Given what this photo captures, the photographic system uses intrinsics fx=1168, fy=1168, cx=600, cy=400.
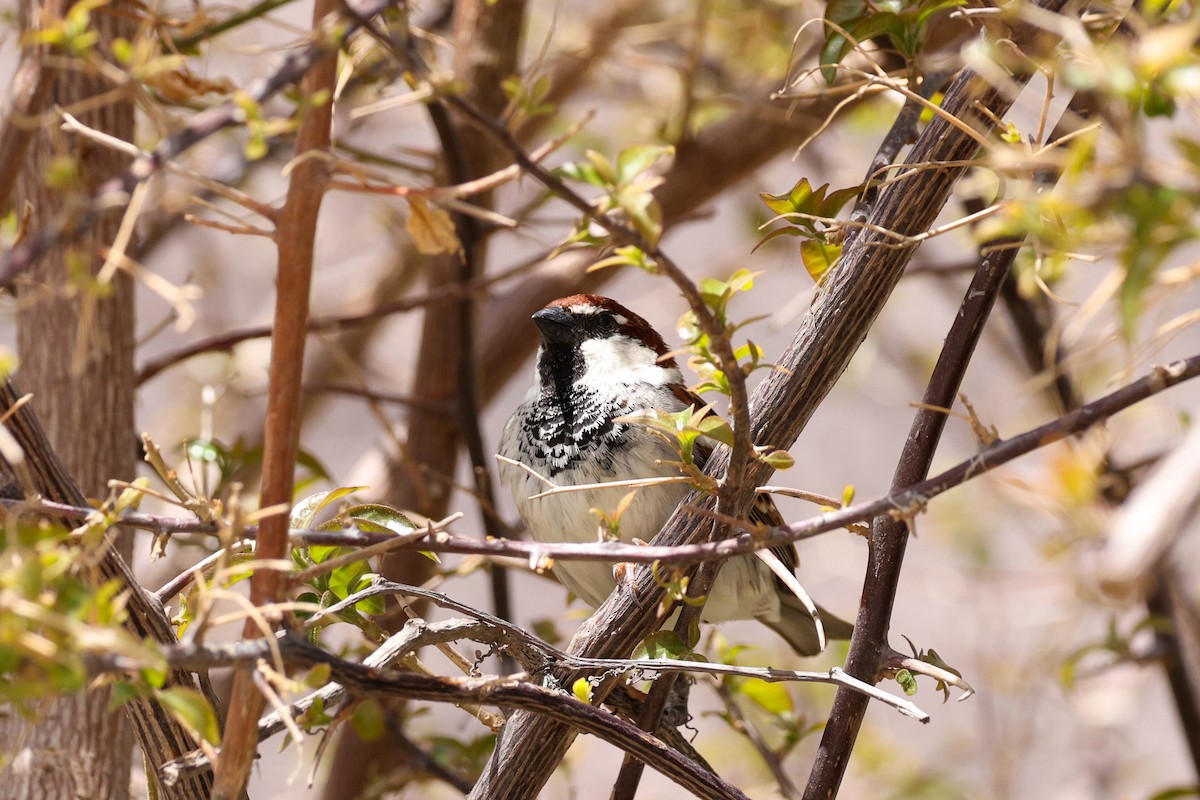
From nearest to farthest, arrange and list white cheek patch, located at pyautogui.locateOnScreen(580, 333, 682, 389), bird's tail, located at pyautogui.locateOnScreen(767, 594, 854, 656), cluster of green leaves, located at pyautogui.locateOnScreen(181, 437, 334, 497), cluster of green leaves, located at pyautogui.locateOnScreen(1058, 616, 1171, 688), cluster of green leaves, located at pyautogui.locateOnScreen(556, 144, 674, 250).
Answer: cluster of green leaves, located at pyautogui.locateOnScreen(556, 144, 674, 250)
cluster of green leaves, located at pyautogui.locateOnScreen(181, 437, 334, 497)
cluster of green leaves, located at pyautogui.locateOnScreen(1058, 616, 1171, 688)
white cheek patch, located at pyautogui.locateOnScreen(580, 333, 682, 389)
bird's tail, located at pyautogui.locateOnScreen(767, 594, 854, 656)

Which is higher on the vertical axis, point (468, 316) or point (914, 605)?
point (914, 605)

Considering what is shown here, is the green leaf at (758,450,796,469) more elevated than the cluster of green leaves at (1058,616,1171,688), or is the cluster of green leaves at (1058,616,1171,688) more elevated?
the cluster of green leaves at (1058,616,1171,688)

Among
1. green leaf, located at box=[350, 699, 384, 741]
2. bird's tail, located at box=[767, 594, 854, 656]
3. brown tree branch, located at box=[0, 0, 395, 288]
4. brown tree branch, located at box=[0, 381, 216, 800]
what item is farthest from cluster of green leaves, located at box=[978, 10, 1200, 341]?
bird's tail, located at box=[767, 594, 854, 656]

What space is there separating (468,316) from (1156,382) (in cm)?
108

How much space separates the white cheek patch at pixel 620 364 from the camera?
58.9 inches

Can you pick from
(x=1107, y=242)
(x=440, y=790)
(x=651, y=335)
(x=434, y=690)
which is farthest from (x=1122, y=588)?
(x=440, y=790)

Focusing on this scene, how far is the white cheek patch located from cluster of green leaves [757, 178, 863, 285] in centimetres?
66

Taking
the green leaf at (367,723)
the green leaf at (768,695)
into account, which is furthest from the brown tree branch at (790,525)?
the green leaf at (768,695)

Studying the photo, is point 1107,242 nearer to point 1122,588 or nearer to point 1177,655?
point 1122,588

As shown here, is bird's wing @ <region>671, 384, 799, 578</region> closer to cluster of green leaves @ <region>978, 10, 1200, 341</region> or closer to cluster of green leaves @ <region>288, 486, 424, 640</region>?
cluster of green leaves @ <region>288, 486, 424, 640</region>

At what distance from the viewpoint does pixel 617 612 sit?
87cm

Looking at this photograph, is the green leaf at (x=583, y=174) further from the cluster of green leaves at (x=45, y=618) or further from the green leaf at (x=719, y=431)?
the cluster of green leaves at (x=45, y=618)

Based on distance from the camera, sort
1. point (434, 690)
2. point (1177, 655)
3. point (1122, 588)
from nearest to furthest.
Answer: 1. point (1122, 588)
2. point (434, 690)
3. point (1177, 655)

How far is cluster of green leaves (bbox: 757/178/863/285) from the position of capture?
0.78 m
